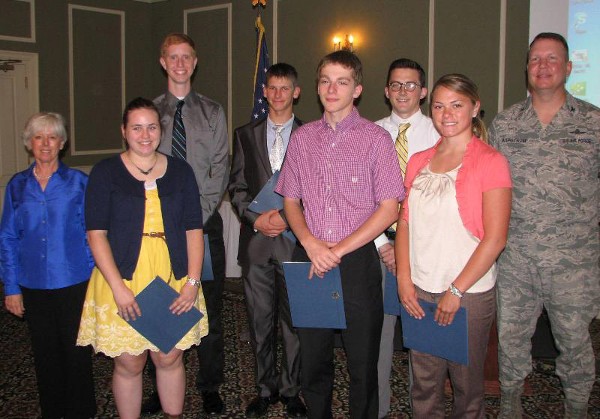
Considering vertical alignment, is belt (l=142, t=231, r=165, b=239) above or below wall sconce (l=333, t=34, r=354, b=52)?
below

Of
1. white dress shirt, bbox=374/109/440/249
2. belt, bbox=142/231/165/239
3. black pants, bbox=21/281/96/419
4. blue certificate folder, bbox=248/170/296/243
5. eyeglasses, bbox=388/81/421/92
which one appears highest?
eyeglasses, bbox=388/81/421/92

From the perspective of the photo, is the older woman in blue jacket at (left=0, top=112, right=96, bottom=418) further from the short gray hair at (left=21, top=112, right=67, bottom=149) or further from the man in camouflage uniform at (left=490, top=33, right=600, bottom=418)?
the man in camouflage uniform at (left=490, top=33, right=600, bottom=418)

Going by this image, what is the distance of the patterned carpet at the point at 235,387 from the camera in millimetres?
3096

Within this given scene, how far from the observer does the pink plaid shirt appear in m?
2.32

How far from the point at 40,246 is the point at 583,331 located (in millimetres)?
2458

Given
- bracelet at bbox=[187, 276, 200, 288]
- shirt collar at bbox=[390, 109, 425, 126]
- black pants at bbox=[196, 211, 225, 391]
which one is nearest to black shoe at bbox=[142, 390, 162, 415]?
black pants at bbox=[196, 211, 225, 391]

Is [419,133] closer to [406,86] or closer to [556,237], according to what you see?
[406,86]

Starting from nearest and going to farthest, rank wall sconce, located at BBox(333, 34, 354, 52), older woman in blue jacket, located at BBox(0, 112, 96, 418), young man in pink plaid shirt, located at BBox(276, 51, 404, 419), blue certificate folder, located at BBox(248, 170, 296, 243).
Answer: young man in pink plaid shirt, located at BBox(276, 51, 404, 419), older woman in blue jacket, located at BBox(0, 112, 96, 418), blue certificate folder, located at BBox(248, 170, 296, 243), wall sconce, located at BBox(333, 34, 354, 52)

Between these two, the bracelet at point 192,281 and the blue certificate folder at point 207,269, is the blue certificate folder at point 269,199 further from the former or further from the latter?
the bracelet at point 192,281

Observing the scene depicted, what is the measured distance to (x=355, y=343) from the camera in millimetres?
2375

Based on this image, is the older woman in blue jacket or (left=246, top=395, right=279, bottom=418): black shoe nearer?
the older woman in blue jacket

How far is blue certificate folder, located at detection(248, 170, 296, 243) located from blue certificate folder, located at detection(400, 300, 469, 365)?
80 centimetres

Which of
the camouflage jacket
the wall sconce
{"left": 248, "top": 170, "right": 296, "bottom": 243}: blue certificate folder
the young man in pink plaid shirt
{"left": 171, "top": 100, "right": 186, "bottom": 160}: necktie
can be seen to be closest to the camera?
the young man in pink plaid shirt

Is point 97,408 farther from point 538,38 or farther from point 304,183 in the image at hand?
point 538,38
